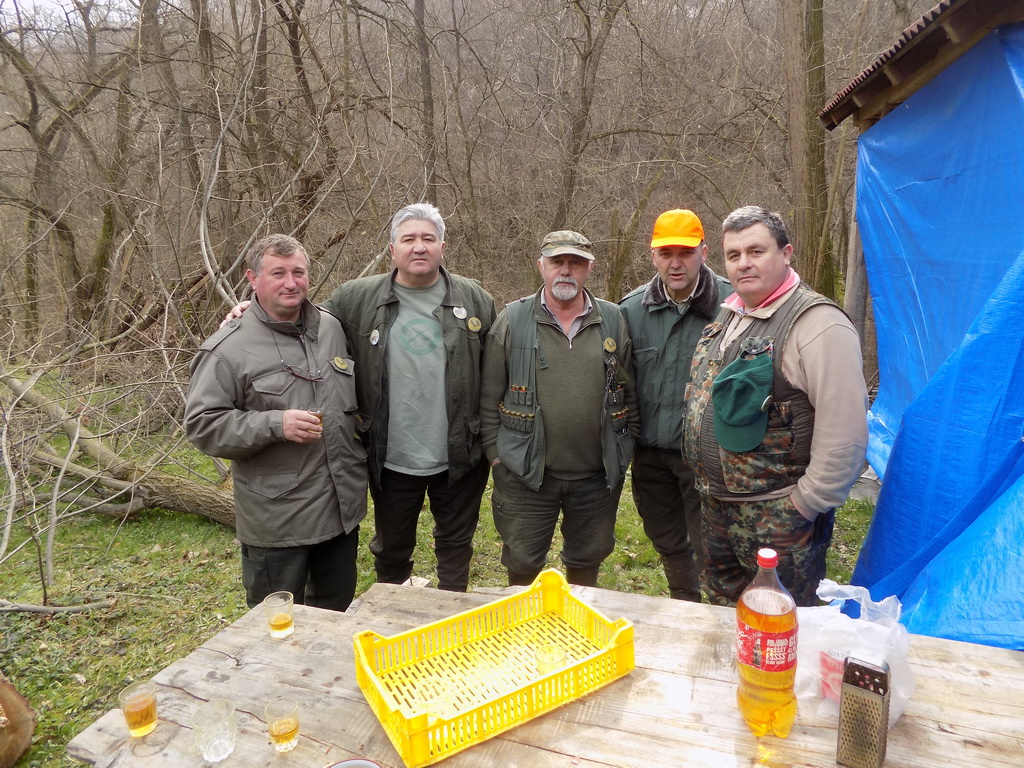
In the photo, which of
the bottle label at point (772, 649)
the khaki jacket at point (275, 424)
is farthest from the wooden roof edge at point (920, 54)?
the khaki jacket at point (275, 424)

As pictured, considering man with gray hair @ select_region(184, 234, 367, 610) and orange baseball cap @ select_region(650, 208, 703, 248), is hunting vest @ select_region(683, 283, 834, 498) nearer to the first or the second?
orange baseball cap @ select_region(650, 208, 703, 248)

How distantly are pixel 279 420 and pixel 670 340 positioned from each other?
1863 mm

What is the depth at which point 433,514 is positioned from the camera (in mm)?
3535

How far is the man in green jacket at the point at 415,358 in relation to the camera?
3170 millimetres

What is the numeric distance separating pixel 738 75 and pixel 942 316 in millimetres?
7426

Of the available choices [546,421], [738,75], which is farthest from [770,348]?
[738,75]

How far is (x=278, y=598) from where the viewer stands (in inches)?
79.9

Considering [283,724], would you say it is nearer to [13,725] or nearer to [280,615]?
[280,615]

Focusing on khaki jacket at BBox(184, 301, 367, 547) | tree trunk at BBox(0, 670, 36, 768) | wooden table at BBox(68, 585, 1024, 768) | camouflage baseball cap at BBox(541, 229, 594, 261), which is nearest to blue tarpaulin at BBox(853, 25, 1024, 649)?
wooden table at BBox(68, 585, 1024, 768)

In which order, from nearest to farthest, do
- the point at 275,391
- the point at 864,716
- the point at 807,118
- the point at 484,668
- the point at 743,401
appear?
the point at 864,716
the point at 484,668
the point at 743,401
the point at 275,391
the point at 807,118

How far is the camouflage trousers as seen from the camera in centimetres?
250

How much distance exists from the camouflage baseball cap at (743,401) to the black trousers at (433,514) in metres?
1.45

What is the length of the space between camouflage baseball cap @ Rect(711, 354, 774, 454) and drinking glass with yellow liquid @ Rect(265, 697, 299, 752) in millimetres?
1726

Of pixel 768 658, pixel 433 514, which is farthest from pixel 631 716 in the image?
pixel 433 514
